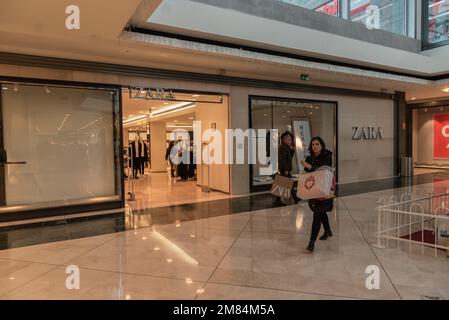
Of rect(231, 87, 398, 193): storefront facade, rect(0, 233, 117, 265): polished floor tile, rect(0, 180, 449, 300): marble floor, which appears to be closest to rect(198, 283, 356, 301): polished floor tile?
rect(0, 180, 449, 300): marble floor

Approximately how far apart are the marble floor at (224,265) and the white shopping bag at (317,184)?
2.37ft

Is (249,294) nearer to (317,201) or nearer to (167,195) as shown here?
(317,201)

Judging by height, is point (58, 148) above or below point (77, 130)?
below

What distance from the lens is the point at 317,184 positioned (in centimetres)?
394

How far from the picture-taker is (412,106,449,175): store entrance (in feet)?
49.5

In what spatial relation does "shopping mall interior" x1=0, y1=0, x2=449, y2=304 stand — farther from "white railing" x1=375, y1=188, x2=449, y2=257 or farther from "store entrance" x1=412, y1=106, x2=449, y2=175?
"store entrance" x1=412, y1=106, x2=449, y2=175

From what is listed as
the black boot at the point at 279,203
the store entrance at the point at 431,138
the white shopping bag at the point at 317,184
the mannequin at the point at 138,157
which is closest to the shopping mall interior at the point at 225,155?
the white shopping bag at the point at 317,184

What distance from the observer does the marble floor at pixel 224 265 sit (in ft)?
9.78

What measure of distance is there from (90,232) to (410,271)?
438 centimetres

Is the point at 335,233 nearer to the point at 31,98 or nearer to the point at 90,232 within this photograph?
the point at 90,232

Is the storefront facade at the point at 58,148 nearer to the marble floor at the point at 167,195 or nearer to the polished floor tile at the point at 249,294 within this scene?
the marble floor at the point at 167,195

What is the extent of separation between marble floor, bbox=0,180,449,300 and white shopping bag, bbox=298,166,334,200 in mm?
721

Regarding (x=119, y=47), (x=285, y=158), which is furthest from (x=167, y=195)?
(x=119, y=47)

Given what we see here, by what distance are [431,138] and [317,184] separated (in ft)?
48.4
